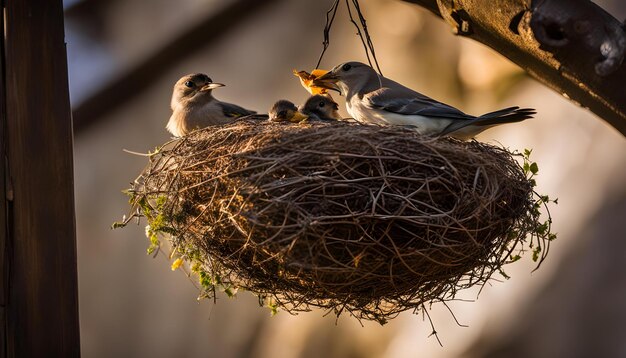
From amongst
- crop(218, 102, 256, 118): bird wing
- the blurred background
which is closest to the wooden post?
crop(218, 102, 256, 118): bird wing

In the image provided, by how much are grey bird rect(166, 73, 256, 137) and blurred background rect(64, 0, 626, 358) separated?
7.30ft

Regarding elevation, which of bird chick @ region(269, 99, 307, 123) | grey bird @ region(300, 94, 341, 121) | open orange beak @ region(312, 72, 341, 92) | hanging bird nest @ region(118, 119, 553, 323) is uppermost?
open orange beak @ region(312, 72, 341, 92)

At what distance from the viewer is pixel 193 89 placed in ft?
14.8

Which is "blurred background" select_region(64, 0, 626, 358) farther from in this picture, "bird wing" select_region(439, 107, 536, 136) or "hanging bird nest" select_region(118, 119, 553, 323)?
"hanging bird nest" select_region(118, 119, 553, 323)

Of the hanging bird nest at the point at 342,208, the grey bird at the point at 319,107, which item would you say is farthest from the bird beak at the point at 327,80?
the hanging bird nest at the point at 342,208

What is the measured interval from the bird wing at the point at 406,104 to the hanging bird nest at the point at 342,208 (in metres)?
0.52

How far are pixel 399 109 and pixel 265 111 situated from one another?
9.20ft

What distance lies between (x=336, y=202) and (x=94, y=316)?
15.8ft

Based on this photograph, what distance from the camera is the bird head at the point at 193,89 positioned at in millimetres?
4469

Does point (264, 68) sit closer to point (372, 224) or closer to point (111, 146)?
point (111, 146)

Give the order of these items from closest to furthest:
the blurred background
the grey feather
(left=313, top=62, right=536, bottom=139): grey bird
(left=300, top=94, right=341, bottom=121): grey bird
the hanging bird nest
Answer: the hanging bird nest
(left=313, top=62, right=536, bottom=139): grey bird
the grey feather
(left=300, top=94, right=341, bottom=121): grey bird
the blurred background

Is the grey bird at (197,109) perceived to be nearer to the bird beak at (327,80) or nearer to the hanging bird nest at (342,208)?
the bird beak at (327,80)

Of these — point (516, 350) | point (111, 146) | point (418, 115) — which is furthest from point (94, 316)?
point (418, 115)

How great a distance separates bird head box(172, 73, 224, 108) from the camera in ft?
14.7
